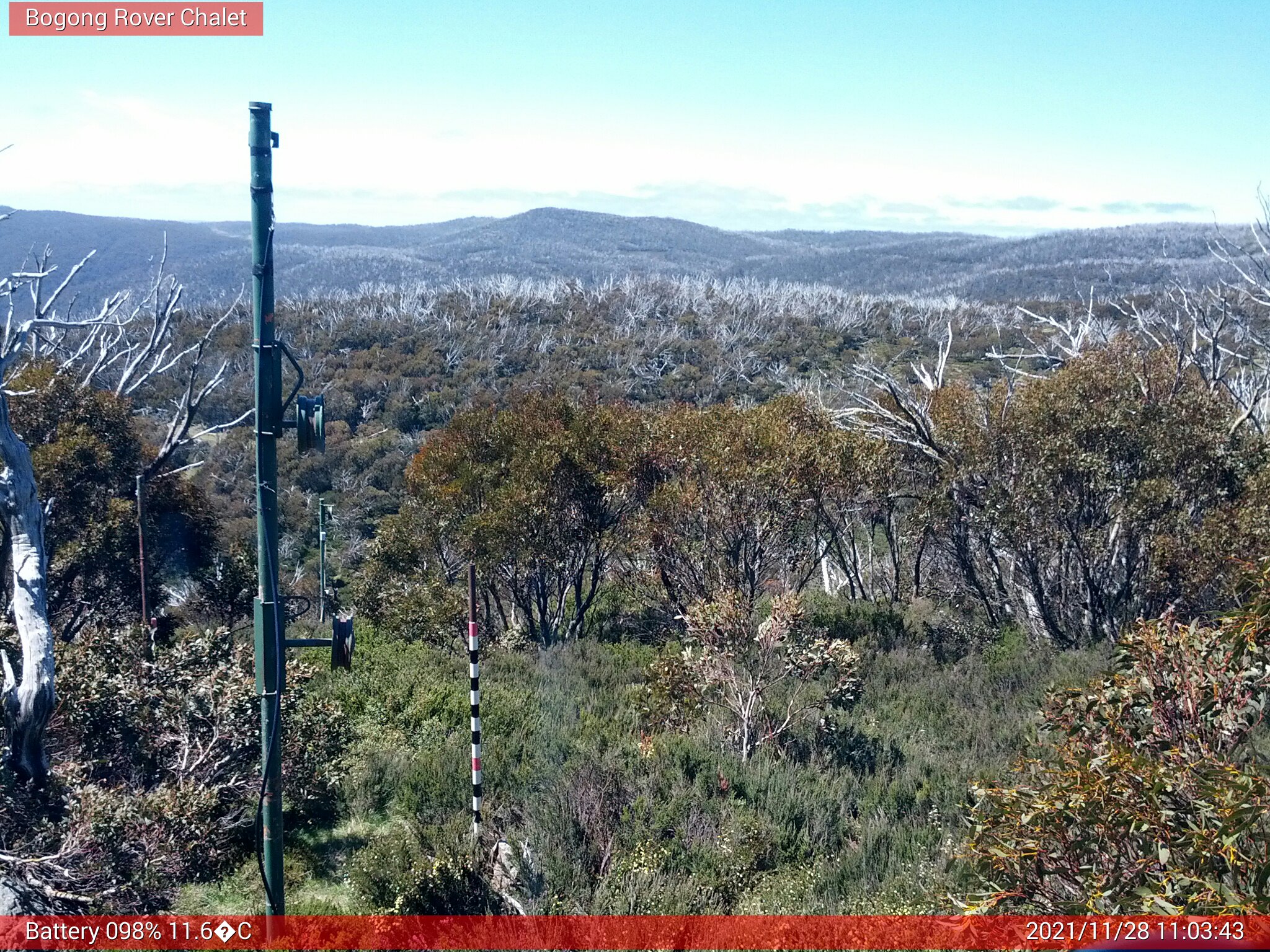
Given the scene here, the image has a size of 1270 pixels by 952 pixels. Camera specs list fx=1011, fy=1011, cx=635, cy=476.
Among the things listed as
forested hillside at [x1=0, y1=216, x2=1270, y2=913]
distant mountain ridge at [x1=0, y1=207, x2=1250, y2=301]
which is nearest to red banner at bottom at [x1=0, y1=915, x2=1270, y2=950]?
forested hillside at [x1=0, y1=216, x2=1270, y2=913]

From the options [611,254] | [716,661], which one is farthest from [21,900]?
[611,254]

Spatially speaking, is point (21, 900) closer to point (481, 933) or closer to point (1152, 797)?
point (481, 933)

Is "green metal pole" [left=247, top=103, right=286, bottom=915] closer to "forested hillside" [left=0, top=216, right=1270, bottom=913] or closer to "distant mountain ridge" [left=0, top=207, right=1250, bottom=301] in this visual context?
"forested hillside" [left=0, top=216, right=1270, bottom=913]

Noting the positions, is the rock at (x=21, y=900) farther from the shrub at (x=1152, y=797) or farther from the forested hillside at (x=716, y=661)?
the shrub at (x=1152, y=797)

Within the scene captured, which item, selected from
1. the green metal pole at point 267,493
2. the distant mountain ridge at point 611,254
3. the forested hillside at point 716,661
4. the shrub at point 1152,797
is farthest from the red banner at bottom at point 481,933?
the distant mountain ridge at point 611,254

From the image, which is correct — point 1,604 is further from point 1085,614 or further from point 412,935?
point 1085,614

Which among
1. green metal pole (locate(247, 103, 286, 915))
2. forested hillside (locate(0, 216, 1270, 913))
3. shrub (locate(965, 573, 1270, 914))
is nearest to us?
shrub (locate(965, 573, 1270, 914))

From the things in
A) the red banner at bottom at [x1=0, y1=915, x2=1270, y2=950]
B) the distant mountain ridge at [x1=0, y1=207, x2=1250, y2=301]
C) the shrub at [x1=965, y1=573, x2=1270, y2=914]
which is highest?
the distant mountain ridge at [x1=0, y1=207, x2=1250, y2=301]
